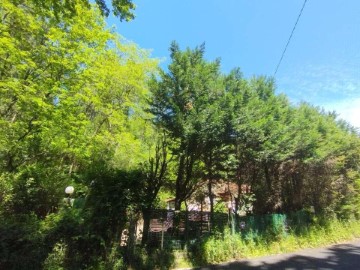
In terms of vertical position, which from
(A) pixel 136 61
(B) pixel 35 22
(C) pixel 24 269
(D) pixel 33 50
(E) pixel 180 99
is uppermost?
(A) pixel 136 61

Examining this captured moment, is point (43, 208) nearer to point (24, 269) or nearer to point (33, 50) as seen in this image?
point (24, 269)

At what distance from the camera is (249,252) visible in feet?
39.0

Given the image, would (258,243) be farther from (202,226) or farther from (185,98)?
(185,98)

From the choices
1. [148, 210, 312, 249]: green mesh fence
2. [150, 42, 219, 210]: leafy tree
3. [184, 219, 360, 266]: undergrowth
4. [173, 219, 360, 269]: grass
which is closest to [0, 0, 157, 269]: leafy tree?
[148, 210, 312, 249]: green mesh fence

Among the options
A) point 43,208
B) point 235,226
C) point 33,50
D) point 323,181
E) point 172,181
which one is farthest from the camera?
point 323,181

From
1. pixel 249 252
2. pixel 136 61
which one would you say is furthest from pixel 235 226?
pixel 136 61

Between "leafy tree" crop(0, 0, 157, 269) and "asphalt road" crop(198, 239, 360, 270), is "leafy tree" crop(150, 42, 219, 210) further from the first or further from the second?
"asphalt road" crop(198, 239, 360, 270)

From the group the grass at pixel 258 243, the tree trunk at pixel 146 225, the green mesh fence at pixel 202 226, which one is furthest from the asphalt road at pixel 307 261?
the tree trunk at pixel 146 225

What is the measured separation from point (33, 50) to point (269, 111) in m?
11.4

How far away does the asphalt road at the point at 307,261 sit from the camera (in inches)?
390

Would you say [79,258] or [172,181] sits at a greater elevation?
[172,181]

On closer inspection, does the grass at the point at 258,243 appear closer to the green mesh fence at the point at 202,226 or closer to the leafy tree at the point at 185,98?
the green mesh fence at the point at 202,226

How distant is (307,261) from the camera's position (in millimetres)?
10875

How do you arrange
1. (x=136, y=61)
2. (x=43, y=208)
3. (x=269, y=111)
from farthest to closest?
(x=136, y=61), (x=269, y=111), (x=43, y=208)
